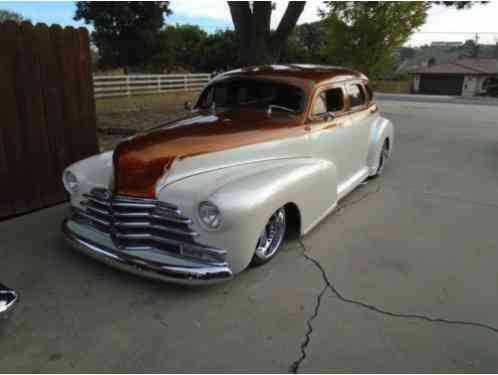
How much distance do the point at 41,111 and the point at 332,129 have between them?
3.20 meters

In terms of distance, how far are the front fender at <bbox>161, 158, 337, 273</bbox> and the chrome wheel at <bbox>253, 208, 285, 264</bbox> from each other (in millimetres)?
198

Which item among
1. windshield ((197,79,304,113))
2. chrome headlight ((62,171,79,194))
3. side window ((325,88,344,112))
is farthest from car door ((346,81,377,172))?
chrome headlight ((62,171,79,194))

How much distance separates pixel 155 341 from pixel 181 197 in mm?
954

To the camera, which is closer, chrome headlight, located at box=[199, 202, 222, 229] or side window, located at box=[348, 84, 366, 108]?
chrome headlight, located at box=[199, 202, 222, 229]

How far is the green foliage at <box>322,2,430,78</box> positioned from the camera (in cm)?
1521

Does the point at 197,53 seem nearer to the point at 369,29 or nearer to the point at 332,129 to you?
the point at 369,29

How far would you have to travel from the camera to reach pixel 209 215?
272cm

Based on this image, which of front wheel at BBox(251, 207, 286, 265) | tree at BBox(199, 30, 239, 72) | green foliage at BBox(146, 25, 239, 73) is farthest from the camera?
tree at BBox(199, 30, 239, 72)

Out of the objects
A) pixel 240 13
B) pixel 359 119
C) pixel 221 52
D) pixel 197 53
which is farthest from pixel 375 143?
pixel 197 53

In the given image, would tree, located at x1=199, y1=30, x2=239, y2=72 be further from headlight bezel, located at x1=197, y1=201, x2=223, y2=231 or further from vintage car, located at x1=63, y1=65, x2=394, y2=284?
headlight bezel, located at x1=197, y1=201, x2=223, y2=231

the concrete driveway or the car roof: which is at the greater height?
the car roof

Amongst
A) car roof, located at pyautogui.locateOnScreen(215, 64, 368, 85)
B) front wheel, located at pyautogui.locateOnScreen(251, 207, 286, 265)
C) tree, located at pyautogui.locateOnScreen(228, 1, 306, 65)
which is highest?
tree, located at pyautogui.locateOnScreen(228, 1, 306, 65)

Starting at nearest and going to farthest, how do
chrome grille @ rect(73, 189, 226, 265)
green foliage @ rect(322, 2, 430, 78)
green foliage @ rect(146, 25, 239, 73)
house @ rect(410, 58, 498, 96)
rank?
1. chrome grille @ rect(73, 189, 226, 265)
2. green foliage @ rect(322, 2, 430, 78)
3. green foliage @ rect(146, 25, 239, 73)
4. house @ rect(410, 58, 498, 96)

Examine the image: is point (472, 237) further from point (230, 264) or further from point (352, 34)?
point (352, 34)
